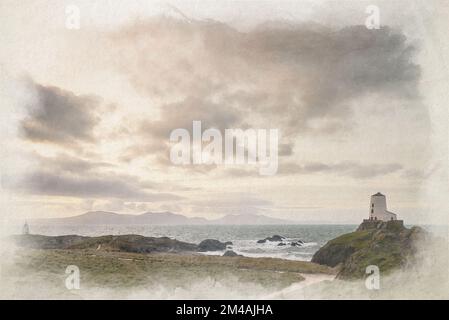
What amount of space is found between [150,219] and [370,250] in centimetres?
477

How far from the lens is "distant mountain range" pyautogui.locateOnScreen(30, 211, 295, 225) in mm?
11711

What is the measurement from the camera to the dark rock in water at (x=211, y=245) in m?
11.6

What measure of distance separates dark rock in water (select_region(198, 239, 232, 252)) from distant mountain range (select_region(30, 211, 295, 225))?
16.3 inches

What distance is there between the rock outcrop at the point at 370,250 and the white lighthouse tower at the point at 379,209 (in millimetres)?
150

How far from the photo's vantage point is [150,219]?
464 inches

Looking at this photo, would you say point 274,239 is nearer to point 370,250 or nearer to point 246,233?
point 246,233

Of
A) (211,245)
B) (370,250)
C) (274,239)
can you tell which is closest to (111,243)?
(211,245)

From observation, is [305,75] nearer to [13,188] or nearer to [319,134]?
[319,134]

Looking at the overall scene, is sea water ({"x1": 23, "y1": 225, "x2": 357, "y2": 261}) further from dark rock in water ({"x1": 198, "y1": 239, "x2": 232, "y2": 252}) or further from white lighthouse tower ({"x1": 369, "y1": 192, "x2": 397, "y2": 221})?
white lighthouse tower ({"x1": 369, "y1": 192, "x2": 397, "y2": 221})

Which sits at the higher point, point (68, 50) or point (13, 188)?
point (68, 50)

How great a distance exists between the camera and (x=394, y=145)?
460 inches
